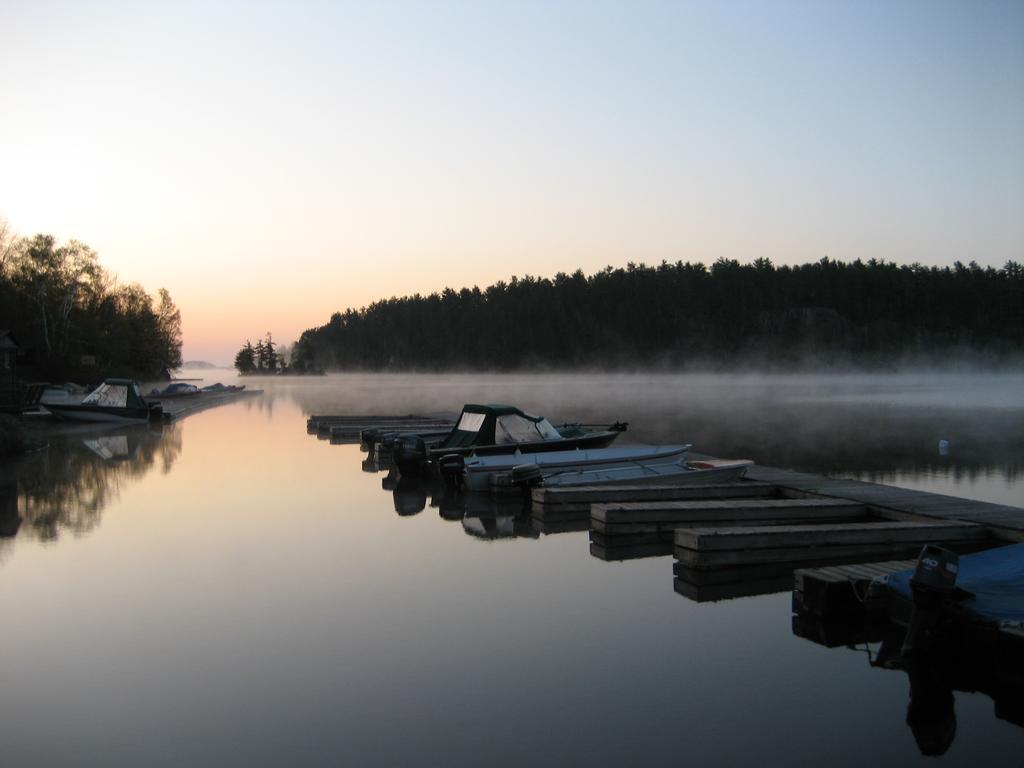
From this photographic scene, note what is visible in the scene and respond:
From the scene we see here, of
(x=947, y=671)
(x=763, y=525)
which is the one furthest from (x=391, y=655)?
(x=763, y=525)

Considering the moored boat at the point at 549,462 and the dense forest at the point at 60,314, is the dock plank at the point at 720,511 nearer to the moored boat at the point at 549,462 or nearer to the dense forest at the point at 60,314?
the moored boat at the point at 549,462

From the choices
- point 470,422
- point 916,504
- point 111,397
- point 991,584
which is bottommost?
point 916,504

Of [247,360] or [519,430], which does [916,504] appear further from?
[247,360]

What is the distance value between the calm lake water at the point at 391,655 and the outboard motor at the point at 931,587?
0.51 metres

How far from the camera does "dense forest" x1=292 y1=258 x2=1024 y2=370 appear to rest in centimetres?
11344

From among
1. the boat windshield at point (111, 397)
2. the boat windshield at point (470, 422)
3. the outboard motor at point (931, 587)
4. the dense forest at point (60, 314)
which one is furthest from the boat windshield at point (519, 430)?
the dense forest at point (60, 314)

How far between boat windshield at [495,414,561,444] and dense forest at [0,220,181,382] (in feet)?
152

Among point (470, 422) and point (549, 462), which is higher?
point (470, 422)

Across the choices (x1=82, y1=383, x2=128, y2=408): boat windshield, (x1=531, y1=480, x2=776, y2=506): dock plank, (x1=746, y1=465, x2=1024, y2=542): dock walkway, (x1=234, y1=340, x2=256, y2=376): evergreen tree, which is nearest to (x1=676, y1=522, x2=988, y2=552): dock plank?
(x1=746, y1=465, x2=1024, y2=542): dock walkway

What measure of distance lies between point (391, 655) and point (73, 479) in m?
14.8

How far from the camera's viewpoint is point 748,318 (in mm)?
120312

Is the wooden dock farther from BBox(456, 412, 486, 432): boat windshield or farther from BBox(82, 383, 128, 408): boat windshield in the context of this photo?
BBox(82, 383, 128, 408): boat windshield

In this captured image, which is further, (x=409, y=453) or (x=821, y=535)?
(x=409, y=453)

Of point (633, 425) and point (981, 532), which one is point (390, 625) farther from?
point (633, 425)
